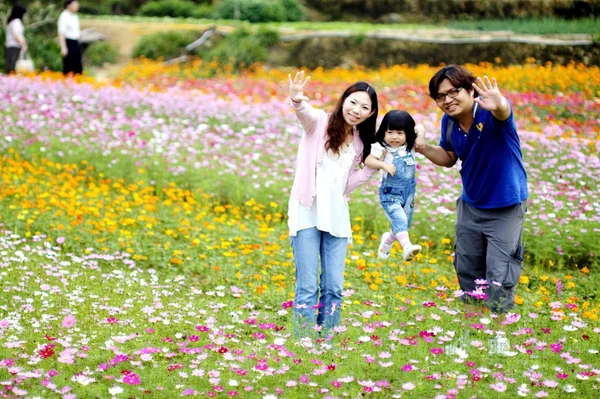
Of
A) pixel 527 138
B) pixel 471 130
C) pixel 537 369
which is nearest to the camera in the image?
pixel 537 369

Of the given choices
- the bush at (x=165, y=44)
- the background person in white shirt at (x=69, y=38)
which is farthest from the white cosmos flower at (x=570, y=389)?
the bush at (x=165, y=44)

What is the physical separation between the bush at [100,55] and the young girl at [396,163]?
16524mm

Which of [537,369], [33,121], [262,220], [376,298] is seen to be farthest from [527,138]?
[33,121]

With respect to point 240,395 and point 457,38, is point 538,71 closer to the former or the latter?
point 457,38

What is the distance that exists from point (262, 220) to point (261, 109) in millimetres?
3429

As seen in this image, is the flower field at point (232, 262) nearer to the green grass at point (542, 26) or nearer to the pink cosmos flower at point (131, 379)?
the pink cosmos flower at point (131, 379)

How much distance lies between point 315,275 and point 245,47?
45.3 ft

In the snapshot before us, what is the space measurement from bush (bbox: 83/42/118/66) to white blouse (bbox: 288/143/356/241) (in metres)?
16.4

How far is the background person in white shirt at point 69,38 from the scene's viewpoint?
568 inches

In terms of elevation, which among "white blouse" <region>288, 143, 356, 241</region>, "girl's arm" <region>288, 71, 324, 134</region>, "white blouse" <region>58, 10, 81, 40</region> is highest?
"white blouse" <region>58, 10, 81, 40</region>

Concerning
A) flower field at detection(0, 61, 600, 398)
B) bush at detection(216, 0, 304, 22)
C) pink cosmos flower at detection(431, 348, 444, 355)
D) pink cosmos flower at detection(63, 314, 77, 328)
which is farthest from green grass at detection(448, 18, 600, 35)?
pink cosmos flower at detection(63, 314, 77, 328)

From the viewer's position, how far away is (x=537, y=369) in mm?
4168

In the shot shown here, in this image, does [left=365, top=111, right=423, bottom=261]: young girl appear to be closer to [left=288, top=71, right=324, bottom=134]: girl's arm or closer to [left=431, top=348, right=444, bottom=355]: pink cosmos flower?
[left=288, top=71, right=324, bottom=134]: girl's arm

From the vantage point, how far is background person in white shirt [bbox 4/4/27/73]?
14820 mm
